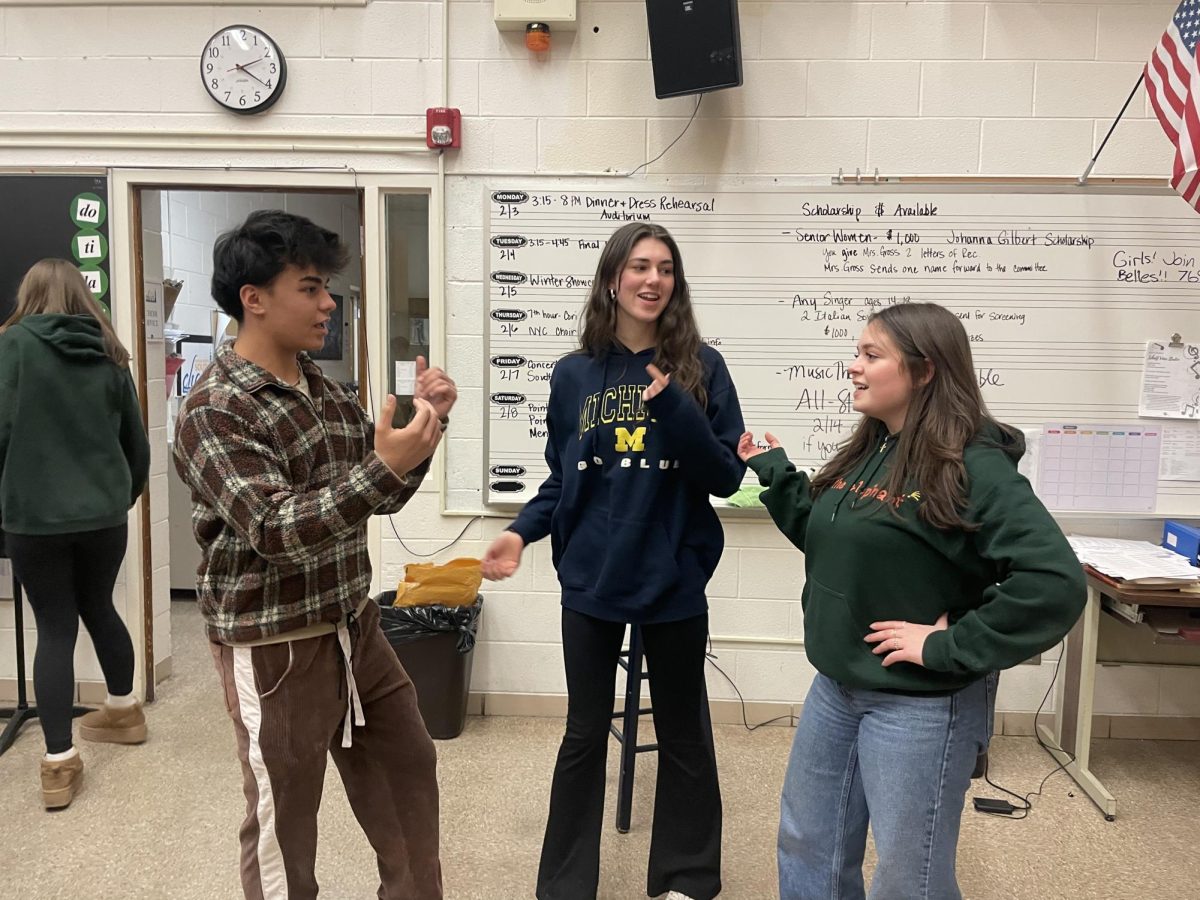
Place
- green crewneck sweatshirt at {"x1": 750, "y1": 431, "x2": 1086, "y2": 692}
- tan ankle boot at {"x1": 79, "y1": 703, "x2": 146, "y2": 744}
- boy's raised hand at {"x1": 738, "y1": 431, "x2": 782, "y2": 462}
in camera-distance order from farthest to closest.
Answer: tan ankle boot at {"x1": 79, "y1": 703, "x2": 146, "y2": 744}, boy's raised hand at {"x1": 738, "y1": 431, "x2": 782, "y2": 462}, green crewneck sweatshirt at {"x1": 750, "y1": 431, "x2": 1086, "y2": 692}

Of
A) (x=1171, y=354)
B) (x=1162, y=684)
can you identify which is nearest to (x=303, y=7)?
(x=1171, y=354)

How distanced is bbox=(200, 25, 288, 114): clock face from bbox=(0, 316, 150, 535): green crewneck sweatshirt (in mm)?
971

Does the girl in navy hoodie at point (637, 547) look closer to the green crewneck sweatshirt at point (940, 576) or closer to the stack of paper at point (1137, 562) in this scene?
the green crewneck sweatshirt at point (940, 576)

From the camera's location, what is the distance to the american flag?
2.22 m

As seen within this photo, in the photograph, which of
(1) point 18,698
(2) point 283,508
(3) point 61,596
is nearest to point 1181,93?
(2) point 283,508

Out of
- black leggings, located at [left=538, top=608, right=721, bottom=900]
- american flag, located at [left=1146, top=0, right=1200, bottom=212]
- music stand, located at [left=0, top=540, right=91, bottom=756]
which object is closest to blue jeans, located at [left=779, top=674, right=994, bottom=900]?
black leggings, located at [left=538, top=608, right=721, bottom=900]

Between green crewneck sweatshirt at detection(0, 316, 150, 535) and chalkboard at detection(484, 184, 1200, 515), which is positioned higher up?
chalkboard at detection(484, 184, 1200, 515)

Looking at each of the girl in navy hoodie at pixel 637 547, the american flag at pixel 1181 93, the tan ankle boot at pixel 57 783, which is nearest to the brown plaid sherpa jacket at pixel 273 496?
the girl in navy hoodie at pixel 637 547

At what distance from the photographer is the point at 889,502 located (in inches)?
52.4

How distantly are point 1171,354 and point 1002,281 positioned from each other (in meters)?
0.64

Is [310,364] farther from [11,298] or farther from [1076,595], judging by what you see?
[11,298]

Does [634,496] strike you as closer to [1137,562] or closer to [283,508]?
[283,508]

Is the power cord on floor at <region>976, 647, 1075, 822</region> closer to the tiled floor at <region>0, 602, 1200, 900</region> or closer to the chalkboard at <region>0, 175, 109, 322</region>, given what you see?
the tiled floor at <region>0, 602, 1200, 900</region>

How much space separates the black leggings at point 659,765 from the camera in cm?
174
